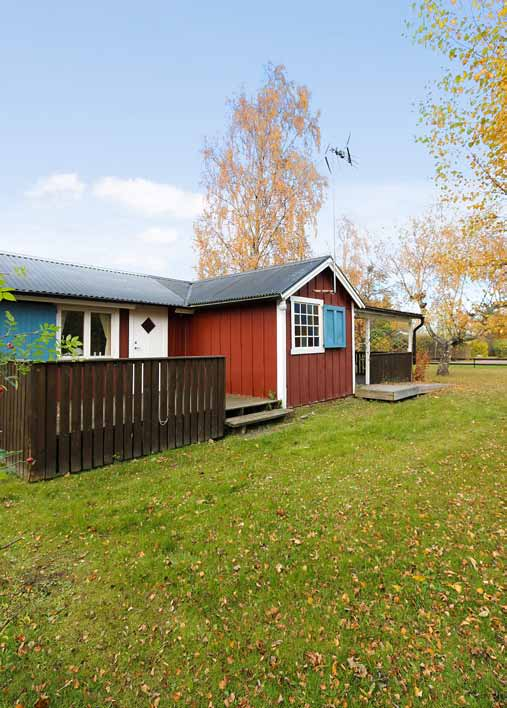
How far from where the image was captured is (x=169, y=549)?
119 inches

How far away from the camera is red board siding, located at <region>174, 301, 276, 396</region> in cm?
881

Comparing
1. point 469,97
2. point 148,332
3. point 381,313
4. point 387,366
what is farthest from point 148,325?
point 387,366

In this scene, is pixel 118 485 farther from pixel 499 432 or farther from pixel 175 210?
pixel 175 210

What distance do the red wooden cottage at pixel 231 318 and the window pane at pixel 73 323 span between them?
22 millimetres

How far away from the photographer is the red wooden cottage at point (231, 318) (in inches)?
332

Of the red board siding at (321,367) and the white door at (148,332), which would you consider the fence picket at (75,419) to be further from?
the red board siding at (321,367)

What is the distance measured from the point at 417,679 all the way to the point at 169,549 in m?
1.93

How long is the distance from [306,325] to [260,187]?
11.9 metres

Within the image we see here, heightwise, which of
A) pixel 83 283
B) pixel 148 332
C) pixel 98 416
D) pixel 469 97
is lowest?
pixel 98 416

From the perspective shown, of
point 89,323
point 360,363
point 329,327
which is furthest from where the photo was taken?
point 360,363

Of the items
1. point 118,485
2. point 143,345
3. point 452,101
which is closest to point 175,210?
point 143,345

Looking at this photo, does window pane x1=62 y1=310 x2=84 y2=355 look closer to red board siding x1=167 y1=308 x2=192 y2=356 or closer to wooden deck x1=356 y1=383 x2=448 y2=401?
red board siding x1=167 y1=308 x2=192 y2=356

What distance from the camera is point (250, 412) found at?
810 centimetres

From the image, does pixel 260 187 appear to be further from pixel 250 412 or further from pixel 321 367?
pixel 250 412
